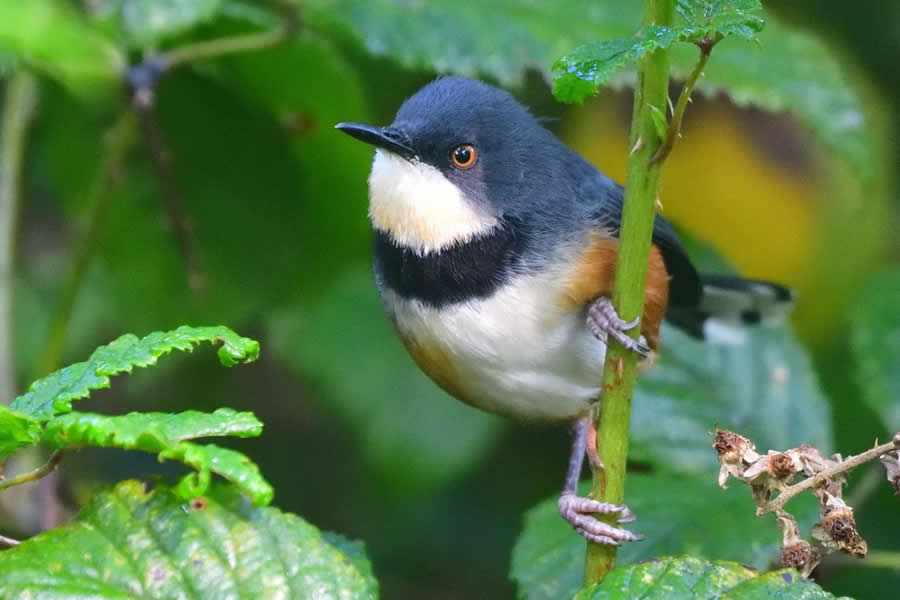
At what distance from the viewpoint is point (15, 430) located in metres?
1.61

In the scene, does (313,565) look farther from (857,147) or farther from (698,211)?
(698,211)

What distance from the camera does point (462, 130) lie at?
302 centimetres

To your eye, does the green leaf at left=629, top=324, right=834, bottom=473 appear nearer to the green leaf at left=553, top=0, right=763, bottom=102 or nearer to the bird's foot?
the bird's foot

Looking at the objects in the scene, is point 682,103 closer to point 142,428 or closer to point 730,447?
point 730,447

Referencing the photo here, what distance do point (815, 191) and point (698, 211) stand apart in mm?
623

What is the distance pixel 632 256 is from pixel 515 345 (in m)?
1.18

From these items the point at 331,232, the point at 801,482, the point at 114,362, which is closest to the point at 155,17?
the point at 331,232

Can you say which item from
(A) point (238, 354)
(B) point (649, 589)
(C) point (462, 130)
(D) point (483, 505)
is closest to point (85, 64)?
(C) point (462, 130)

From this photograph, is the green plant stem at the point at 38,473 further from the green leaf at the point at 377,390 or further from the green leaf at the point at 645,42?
the green leaf at the point at 377,390

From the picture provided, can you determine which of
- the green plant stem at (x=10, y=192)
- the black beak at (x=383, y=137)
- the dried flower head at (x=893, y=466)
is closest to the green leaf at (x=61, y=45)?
the green plant stem at (x=10, y=192)

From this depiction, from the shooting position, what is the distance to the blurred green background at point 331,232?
3.43 meters

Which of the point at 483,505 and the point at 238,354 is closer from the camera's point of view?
the point at 238,354

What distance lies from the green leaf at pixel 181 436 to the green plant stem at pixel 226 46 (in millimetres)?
2072

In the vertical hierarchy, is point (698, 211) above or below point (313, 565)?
above
